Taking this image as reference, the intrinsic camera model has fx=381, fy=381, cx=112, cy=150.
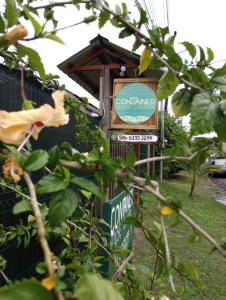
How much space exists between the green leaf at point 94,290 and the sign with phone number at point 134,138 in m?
3.97

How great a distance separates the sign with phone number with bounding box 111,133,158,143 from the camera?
434 centimetres

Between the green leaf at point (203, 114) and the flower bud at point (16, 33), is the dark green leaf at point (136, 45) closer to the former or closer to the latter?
the green leaf at point (203, 114)

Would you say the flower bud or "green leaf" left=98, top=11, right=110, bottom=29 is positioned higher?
"green leaf" left=98, top=11, right=110, bottom=29

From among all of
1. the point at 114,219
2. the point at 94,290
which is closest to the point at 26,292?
the point at 94,290

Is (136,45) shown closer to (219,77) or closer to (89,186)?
(219,77)

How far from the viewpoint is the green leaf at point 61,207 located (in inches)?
22.1

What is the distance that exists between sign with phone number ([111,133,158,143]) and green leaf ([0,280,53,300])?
4.00 metres

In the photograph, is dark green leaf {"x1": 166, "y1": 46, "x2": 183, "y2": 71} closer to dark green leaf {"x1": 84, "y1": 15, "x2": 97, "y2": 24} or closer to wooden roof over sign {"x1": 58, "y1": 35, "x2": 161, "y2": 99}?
dark green leaf {"x1": 84, "y1": 15, "x2": 97, "y2": 24}

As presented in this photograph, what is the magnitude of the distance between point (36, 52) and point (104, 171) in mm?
275

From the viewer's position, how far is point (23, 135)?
52 centimetres

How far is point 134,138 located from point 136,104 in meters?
0.48

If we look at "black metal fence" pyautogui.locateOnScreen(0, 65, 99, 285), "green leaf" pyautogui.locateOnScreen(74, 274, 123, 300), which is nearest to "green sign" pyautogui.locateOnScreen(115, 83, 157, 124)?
"black metal fence" pyautogui.locateOnScreen(0, 65, 99, 285)

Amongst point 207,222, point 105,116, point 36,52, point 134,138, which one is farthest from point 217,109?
point 207,222

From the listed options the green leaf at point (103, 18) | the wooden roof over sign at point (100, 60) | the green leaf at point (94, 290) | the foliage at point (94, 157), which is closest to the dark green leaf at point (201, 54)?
the foliage at point (94, 157)
